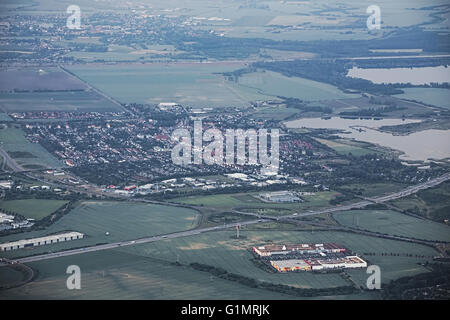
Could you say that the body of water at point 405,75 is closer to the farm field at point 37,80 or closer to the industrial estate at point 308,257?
A: the farm field at point 37,80

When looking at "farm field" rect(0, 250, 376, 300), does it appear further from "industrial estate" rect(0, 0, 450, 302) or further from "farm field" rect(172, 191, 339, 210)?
"farm field" rect(172, 191, 339, 210)

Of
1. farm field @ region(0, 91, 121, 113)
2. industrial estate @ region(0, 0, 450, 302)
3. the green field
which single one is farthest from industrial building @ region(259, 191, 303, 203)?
farm field @ region(0, 91, 121, 113)

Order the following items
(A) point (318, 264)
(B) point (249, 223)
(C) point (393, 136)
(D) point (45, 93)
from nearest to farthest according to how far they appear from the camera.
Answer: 1. (A) point (318, 264)
2. (B) point (249, 223)
3. (C) point (393, 136)
4. (D) point (45, 93)

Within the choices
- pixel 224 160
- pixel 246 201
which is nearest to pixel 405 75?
pixel 224 160

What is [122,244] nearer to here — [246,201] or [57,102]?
[246,201]

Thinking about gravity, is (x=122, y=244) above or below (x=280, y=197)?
above
